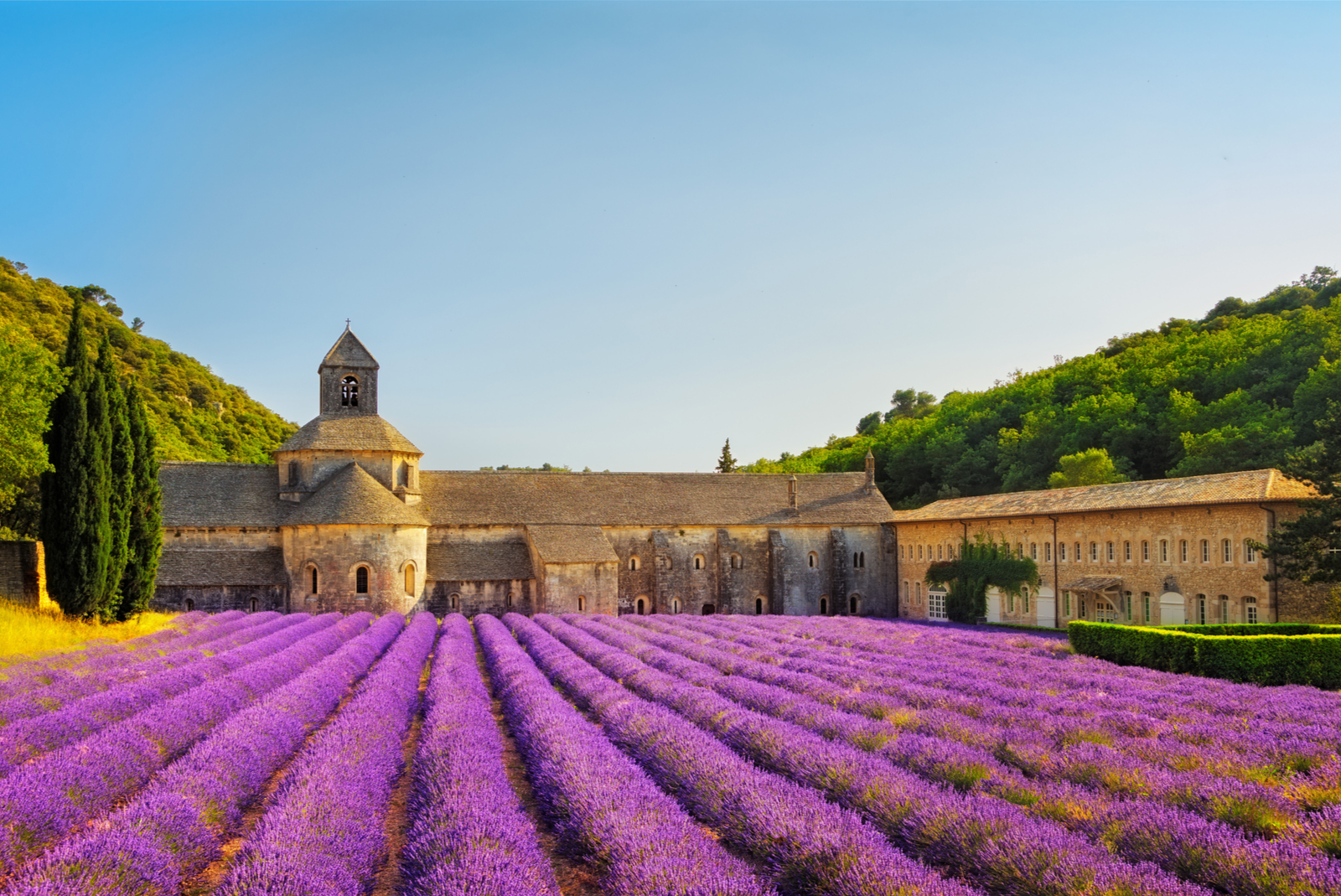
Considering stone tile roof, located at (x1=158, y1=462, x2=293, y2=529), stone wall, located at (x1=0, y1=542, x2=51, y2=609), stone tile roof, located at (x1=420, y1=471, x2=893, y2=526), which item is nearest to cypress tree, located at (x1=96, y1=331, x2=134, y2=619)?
stone wall, located at (x1=0, y1=542, x2=51, y2=609)

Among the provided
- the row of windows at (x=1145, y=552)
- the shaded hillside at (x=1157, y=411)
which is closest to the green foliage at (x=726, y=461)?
the shaded hillside at (x=1157, y=411)

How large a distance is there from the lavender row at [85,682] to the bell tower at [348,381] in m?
20.8

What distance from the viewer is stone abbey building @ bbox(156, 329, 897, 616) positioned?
1344 inches

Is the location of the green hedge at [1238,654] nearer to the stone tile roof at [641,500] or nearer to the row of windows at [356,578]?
the stone tile roof at [641,500]

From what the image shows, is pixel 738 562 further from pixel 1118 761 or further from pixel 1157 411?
pixel 1118 761

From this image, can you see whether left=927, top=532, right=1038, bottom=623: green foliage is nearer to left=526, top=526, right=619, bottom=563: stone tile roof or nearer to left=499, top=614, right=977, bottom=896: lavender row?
left=526, top=526, right=619, bottom=563: stone tile roof

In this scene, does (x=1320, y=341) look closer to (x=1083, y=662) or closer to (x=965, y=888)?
(x=1083, y=662)

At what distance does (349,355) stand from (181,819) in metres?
35.8

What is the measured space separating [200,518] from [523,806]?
103 feet

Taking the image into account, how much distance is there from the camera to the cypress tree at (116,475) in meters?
23.0

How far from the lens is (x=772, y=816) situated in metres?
6.91

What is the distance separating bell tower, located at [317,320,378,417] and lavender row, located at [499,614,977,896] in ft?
104

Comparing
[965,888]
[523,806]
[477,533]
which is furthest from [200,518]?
[965,888]

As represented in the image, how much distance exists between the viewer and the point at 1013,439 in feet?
211
